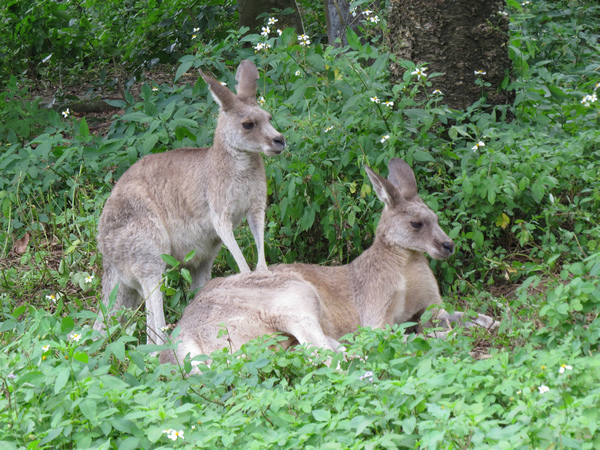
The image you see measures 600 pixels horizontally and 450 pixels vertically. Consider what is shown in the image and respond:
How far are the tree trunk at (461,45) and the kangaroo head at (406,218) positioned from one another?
1258mm

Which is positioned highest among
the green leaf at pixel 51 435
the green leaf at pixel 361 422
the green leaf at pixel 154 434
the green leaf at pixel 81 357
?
the green leaf at pixel 81 357

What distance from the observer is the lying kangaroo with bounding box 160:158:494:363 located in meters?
4.81

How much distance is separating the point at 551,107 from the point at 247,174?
2.94 m

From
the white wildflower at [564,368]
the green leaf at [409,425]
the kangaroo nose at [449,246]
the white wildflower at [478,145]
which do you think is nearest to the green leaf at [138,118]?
the white wildflower at [478,145]

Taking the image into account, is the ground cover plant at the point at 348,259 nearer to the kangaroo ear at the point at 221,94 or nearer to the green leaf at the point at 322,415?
the green leaf at the point at 322,415

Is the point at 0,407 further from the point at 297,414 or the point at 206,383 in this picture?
the point at 297,414

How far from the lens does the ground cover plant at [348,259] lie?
3.01 metres

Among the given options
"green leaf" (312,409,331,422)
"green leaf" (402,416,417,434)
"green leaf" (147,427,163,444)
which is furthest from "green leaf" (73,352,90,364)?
"green leaf" (402,416,417,434)

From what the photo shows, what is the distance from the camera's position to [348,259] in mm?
6367

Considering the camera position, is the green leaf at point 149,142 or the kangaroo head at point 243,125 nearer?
the kangaroo head at point 243,125

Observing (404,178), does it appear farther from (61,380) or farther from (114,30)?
(114,30)

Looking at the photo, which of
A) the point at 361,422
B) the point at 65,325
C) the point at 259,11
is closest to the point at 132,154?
the point at 65,325

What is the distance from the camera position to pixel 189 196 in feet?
19.0

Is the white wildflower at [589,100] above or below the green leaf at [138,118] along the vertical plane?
below
